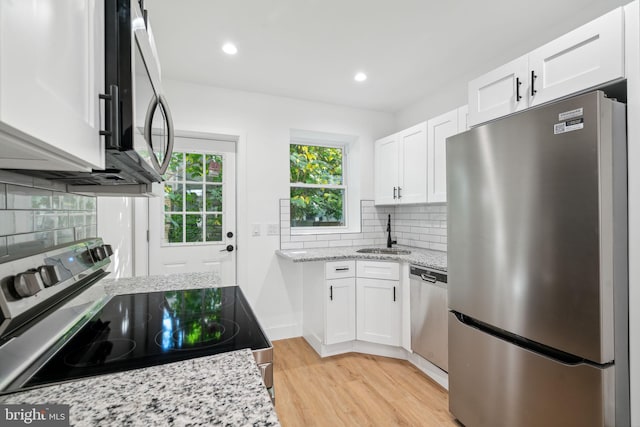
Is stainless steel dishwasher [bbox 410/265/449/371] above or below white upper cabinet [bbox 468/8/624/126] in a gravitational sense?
below

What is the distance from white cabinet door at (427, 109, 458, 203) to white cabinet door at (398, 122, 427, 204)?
0.06 meters

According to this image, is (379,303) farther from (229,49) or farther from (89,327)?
(229,49)

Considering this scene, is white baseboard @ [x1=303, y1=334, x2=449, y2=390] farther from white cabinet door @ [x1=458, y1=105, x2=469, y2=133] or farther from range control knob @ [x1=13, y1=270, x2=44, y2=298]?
range control knob @ [x1=13, y1=270, x2=44, y2=298]

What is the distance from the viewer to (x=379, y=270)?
2.70m

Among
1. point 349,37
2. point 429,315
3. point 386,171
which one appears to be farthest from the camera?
point 386,171

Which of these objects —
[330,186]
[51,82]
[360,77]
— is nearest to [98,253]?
[51,82]

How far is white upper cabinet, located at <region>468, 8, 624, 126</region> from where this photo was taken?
126cm

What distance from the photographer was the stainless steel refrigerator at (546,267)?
119 cm

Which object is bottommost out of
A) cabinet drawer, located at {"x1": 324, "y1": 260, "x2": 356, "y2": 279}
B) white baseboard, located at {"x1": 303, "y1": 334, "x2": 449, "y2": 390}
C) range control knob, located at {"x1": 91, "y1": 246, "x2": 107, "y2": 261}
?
white baseboard, located at {"x1": 303, "y1": 334, "x2": 449, "y2": 390}

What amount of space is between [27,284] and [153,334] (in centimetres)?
39

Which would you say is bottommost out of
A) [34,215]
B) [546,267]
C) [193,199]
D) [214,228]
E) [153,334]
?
[153,334]

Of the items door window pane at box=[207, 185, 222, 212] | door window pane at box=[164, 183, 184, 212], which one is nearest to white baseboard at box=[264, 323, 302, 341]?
door window pane at box=[207, 185, 222, 212]

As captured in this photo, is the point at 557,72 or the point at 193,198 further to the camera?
the point at 193,198

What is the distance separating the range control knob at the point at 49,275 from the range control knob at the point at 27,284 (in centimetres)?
5
